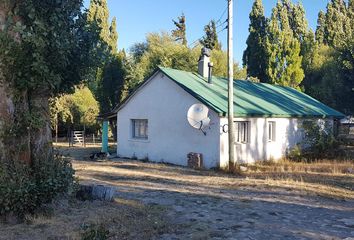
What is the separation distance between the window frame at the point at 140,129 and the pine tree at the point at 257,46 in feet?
88.7

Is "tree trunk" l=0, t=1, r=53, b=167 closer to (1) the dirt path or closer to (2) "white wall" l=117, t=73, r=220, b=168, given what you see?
(1) the dirt path

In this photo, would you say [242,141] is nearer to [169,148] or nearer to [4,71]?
[169,148]

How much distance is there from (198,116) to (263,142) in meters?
4.50

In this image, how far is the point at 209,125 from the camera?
18.5m

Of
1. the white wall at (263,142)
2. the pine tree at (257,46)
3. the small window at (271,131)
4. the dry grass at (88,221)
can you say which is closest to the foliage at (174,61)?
the pine tree at (257,46)

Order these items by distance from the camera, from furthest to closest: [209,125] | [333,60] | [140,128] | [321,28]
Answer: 1. [321,28]
2. [333,60]
3. [140,128]
4. [209,125]

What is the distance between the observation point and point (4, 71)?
7617 millimetres

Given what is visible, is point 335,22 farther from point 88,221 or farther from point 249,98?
point 88,221

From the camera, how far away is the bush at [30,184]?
7.24m

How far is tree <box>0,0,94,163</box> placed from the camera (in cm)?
746

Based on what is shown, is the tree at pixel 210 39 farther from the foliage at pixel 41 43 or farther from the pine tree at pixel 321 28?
the foliage at pixel 41 43

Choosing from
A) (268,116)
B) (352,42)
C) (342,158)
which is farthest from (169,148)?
(352,42)

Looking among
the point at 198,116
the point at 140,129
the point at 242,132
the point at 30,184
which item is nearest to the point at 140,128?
the point at 140,129

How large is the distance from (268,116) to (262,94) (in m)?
4.07
